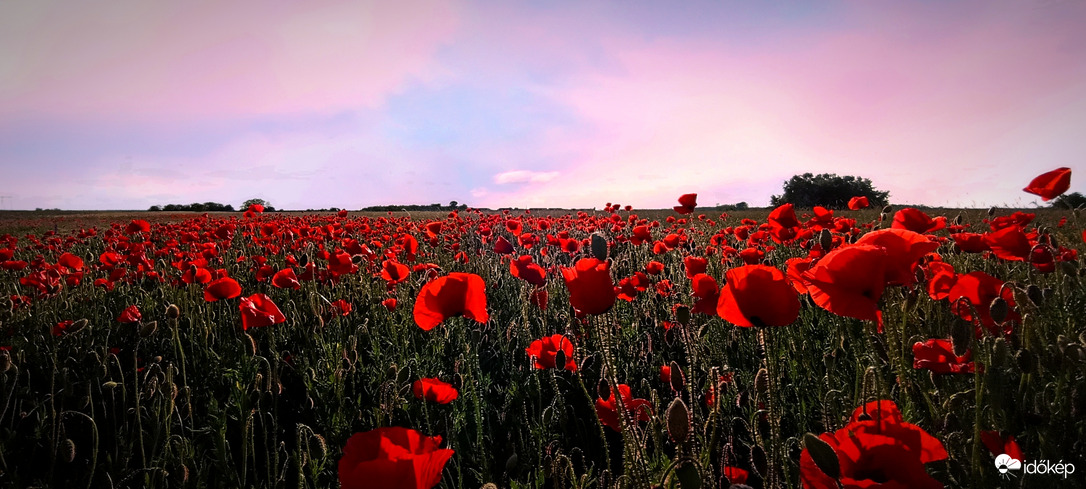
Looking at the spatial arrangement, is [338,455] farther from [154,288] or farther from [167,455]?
[154,288]

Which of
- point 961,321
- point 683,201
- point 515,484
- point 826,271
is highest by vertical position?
point 683,201

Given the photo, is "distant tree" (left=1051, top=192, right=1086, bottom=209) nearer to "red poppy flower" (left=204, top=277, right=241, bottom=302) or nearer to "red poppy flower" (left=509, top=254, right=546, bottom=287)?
"red poppy flower" (left=509, top=254, right=546, bottom=287)

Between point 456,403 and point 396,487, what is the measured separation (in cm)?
169

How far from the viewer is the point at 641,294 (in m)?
4.72

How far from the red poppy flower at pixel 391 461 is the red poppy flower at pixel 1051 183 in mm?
3454

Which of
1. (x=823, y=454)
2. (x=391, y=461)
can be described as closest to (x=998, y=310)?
(x=823, y=454)

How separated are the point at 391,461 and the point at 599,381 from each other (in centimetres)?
99

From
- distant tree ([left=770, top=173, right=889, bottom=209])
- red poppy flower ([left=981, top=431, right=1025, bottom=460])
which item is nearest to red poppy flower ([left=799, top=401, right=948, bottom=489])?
red poppy flower ([left=981, top=431, right=1025, bottom=460])

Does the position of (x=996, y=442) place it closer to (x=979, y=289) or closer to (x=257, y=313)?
(x=979, y=289)

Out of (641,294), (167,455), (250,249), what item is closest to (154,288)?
(250,249)

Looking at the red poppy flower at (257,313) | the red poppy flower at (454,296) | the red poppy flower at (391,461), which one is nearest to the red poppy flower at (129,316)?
the red poppy flower at (257,313)

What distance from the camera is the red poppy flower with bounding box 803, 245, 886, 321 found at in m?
1.09

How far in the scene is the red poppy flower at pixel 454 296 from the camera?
5.92 feet

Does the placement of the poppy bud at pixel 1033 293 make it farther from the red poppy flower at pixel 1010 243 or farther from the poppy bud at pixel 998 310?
the red poppy flower at pixel 1010 243
